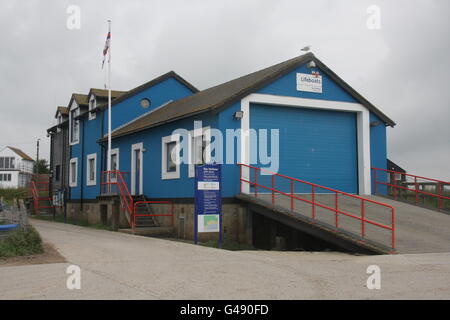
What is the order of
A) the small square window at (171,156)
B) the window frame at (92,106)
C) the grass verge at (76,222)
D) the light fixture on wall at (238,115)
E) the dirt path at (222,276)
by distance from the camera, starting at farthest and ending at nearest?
the window frame at (92,106), the grass verge at (76,222), the small square window at (171,156), the light fixture on wall at (238,115), the dirt path at (222,276)

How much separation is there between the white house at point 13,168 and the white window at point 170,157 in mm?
76743

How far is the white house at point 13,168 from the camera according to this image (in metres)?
91.5

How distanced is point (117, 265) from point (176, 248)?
3311mm

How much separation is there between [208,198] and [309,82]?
7154mm

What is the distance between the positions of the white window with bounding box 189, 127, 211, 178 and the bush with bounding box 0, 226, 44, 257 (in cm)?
661

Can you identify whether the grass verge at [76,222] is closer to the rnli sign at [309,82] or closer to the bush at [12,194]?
the rnli sign at [309,82]

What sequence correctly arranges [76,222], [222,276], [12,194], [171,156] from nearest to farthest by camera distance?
[222,276]
[171,156]
[76,222]
[12,194]

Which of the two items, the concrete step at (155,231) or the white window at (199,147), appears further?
the concrete step at (155,231)

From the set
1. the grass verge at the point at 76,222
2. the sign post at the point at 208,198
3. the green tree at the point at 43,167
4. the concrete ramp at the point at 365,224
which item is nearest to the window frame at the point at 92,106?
the grass verge at the point at 76,222

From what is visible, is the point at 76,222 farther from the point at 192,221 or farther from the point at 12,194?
the point at 12,194

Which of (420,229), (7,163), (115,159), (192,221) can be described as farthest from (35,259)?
(7,163)

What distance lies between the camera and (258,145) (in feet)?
58.7
